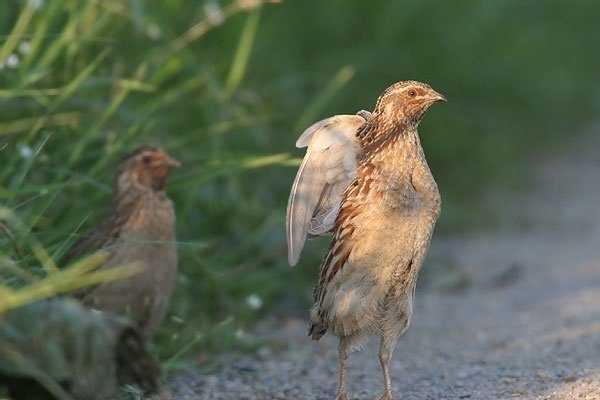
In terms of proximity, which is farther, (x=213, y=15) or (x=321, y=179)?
(x=213, y=15)

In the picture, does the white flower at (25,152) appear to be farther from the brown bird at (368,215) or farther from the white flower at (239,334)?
the white flower at (239,334)

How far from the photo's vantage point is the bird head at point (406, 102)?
15.7ft

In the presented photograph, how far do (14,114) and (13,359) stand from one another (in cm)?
221

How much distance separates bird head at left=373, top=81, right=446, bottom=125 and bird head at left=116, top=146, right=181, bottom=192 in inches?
37.3

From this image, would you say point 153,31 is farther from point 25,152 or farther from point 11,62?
point 25,152

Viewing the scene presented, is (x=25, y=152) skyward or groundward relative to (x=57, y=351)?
skyward

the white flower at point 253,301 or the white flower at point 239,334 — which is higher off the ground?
the white flower at point 253,301

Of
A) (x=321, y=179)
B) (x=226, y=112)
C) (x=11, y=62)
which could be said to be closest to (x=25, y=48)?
(x=11, y=62)

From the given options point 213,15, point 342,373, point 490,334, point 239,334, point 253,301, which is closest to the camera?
point 342,373

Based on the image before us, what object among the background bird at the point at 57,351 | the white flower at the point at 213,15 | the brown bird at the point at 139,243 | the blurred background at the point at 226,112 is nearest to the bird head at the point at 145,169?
the brown bird at the point at 139,243

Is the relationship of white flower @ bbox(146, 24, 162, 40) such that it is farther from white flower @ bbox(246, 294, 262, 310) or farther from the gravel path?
the gravel path

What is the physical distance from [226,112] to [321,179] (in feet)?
5.59

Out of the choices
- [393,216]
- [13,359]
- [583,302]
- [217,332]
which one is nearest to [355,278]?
[393,216]

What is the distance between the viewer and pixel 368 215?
460 cm
